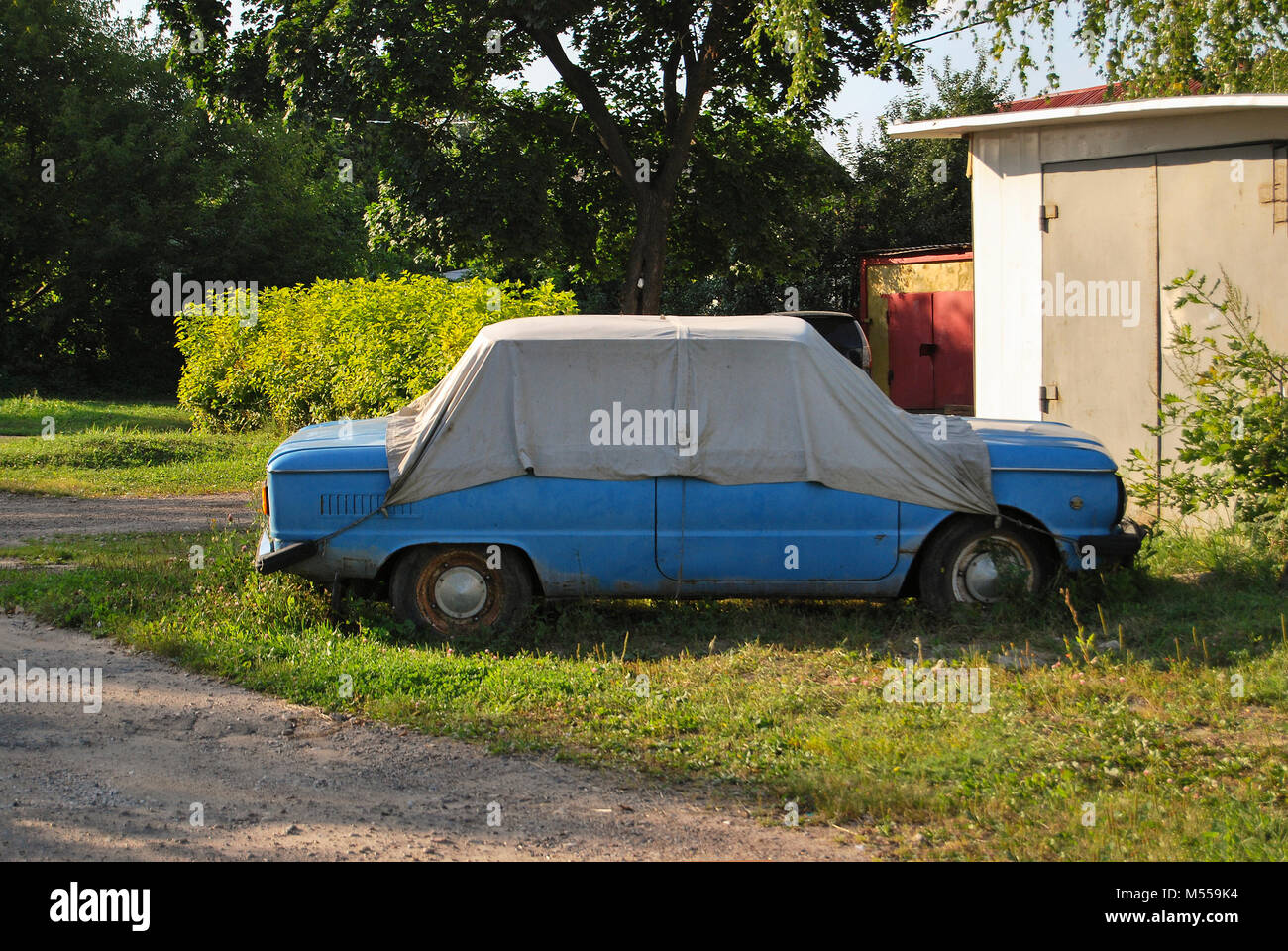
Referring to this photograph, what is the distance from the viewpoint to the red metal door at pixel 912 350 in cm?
2125

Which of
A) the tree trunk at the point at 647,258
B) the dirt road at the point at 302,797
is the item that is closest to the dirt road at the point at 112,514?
the dirt road at the point at 302,797

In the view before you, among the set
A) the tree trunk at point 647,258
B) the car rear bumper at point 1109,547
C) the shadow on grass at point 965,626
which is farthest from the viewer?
the tree trunk at point 647,258

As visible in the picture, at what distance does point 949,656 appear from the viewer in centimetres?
664

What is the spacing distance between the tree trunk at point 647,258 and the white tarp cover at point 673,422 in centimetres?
1190

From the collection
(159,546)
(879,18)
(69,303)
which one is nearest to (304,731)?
(159,546)

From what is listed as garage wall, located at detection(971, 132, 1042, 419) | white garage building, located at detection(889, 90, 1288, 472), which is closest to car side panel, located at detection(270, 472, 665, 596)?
garage wall, located at detection(971, 132, 1042, 419)

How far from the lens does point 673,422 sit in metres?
7.00

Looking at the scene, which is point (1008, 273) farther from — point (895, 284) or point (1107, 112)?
point (895, 284)

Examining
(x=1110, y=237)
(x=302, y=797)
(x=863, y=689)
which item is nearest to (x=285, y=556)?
(x=302, y=797)

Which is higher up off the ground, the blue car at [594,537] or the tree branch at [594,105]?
the tree branch at [594,105]

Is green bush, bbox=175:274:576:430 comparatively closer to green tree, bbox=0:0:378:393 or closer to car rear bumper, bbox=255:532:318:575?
car rear bumper, bbox=255:532:318:575

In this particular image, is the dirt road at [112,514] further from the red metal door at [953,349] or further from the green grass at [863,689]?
the red metal door at [953,349]

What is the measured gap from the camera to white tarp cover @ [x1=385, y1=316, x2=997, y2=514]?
6.95 meters

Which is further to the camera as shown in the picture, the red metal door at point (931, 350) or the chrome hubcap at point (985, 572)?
the red metal door at point (931, 350)
